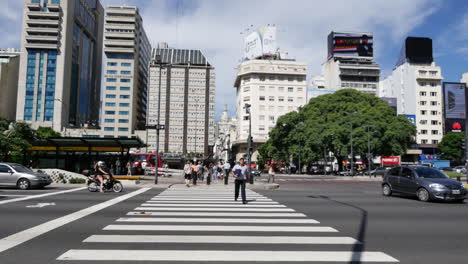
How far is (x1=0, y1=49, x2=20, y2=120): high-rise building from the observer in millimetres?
108588

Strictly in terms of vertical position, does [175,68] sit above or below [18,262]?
above

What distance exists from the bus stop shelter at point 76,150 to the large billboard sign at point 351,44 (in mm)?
81123

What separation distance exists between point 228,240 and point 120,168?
26.0 meters

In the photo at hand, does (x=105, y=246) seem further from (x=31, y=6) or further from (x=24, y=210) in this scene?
(x=31, y=6)

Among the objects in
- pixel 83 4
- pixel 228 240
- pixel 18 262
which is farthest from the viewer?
pixel 83 4

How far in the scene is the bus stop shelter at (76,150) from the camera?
28.9 metres

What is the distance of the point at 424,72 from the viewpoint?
299 feet

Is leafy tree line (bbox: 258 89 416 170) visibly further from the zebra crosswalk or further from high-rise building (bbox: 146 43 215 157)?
high-rise building (bbox: 146 43 215 157)

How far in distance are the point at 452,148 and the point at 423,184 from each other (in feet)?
253

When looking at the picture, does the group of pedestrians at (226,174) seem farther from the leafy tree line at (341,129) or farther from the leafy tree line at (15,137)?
the leafy tree line at (341,129)

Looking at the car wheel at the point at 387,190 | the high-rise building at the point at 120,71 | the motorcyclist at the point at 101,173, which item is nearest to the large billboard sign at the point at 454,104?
the car wheel at the point at 387,190

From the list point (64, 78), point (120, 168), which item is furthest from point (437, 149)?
point (64, 78)

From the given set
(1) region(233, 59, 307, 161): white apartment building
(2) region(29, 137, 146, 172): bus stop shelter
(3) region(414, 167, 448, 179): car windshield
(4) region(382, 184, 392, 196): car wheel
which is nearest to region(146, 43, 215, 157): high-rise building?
(1) region(233, 59, 307, 161): white apartment building

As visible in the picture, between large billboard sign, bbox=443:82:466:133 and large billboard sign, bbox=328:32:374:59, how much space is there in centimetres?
2579
